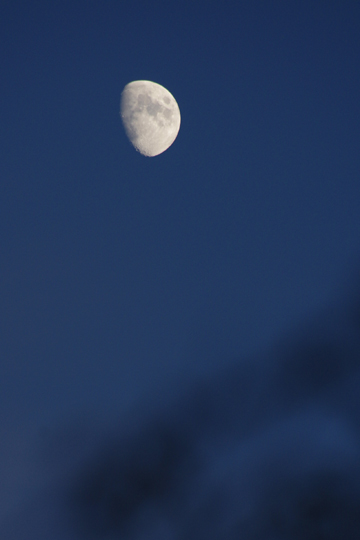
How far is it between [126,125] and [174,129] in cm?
652

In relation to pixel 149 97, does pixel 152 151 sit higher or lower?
lower

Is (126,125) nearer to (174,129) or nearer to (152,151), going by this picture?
(152,151)

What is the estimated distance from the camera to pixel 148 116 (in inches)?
1667

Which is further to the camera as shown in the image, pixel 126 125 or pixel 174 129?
pixel 174 129

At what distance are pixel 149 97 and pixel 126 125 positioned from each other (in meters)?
4.57

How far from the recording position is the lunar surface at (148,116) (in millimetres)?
41844

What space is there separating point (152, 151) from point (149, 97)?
6010 millimetres

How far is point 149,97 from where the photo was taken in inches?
1711

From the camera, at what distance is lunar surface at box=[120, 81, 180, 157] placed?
137ft

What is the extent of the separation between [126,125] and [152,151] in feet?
12.2

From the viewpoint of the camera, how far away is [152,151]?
4300cm

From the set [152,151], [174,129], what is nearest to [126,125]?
[152,151]

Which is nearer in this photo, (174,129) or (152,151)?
(152,151)

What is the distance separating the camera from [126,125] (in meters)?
41.8
